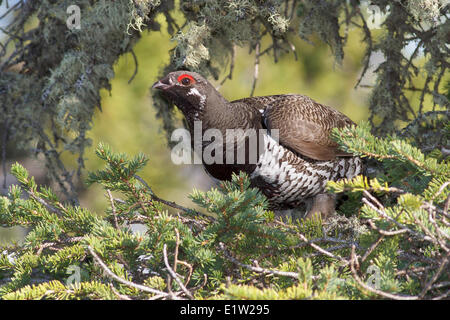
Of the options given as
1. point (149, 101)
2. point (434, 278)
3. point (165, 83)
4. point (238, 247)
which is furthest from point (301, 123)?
point (149, 101)

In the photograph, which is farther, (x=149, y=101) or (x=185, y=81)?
(x=149, y=101)

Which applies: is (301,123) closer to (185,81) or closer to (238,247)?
(185,81)

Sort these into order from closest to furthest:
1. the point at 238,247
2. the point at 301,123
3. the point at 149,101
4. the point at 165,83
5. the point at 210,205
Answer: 1. the point at 210,205
2. the point at 238,247
3. the point at 165,83
4. the point at 301,123
5. the point at 149,101

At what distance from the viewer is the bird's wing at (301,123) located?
2.71 meters

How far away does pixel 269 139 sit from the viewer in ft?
8.88

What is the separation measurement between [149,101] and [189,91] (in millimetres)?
2225

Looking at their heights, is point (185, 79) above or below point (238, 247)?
above

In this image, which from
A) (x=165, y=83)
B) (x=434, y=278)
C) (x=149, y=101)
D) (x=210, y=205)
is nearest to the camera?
(x=434, y=278)

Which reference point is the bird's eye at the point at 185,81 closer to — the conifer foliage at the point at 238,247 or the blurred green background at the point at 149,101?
the conifer foliage at the point at 238,247

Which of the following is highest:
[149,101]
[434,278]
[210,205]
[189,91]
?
[149,101]

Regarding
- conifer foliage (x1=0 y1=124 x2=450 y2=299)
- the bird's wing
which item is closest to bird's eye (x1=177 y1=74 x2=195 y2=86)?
the bird's wing
